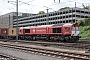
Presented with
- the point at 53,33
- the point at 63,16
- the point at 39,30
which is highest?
the point at 63,16

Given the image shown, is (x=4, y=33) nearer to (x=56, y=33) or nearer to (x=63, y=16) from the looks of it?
(x=56, y=33)

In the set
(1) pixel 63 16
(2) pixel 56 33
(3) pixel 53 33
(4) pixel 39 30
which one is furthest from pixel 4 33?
(1) pixel 63 16

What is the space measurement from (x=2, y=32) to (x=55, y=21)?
165 feet

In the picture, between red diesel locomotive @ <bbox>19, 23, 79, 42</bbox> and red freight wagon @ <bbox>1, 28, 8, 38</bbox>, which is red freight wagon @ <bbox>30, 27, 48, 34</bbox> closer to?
red diesel locomotive @ <bbox>19, 23, 79, 42</bbox>

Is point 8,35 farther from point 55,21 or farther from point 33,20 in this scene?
point 33,20

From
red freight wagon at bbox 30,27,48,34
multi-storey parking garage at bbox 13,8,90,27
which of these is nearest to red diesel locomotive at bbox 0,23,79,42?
red freight wagon at bbox 30,27,48,34

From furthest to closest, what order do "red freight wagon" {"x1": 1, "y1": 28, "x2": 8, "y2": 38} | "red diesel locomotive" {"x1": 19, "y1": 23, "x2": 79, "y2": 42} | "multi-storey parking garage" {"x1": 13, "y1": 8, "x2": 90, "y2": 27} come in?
"multi-storey parking garage" {"x1": 13, "y1": 8, "x2": 90, "y2": 27} < "red freight wagon" {"x1": 1, "y1": 28, "x2": 8, "y2": 38} < "red diesel locomotive" {"x1": 19, "y1": 23, "x2": 79, "y2": 42}

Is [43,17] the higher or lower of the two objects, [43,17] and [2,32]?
the higher

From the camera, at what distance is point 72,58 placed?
46.6ft

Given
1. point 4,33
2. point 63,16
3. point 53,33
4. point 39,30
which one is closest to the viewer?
point 53,33

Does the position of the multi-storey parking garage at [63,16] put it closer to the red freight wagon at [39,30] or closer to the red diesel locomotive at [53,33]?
the red diesel locomotive at [53,33]

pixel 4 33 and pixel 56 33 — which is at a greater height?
pixel 56 33

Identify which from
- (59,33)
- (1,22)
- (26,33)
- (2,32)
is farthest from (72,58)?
(1,22)

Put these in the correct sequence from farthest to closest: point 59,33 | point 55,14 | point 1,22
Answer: point 1,22 → point 55,14 → point 59,33
